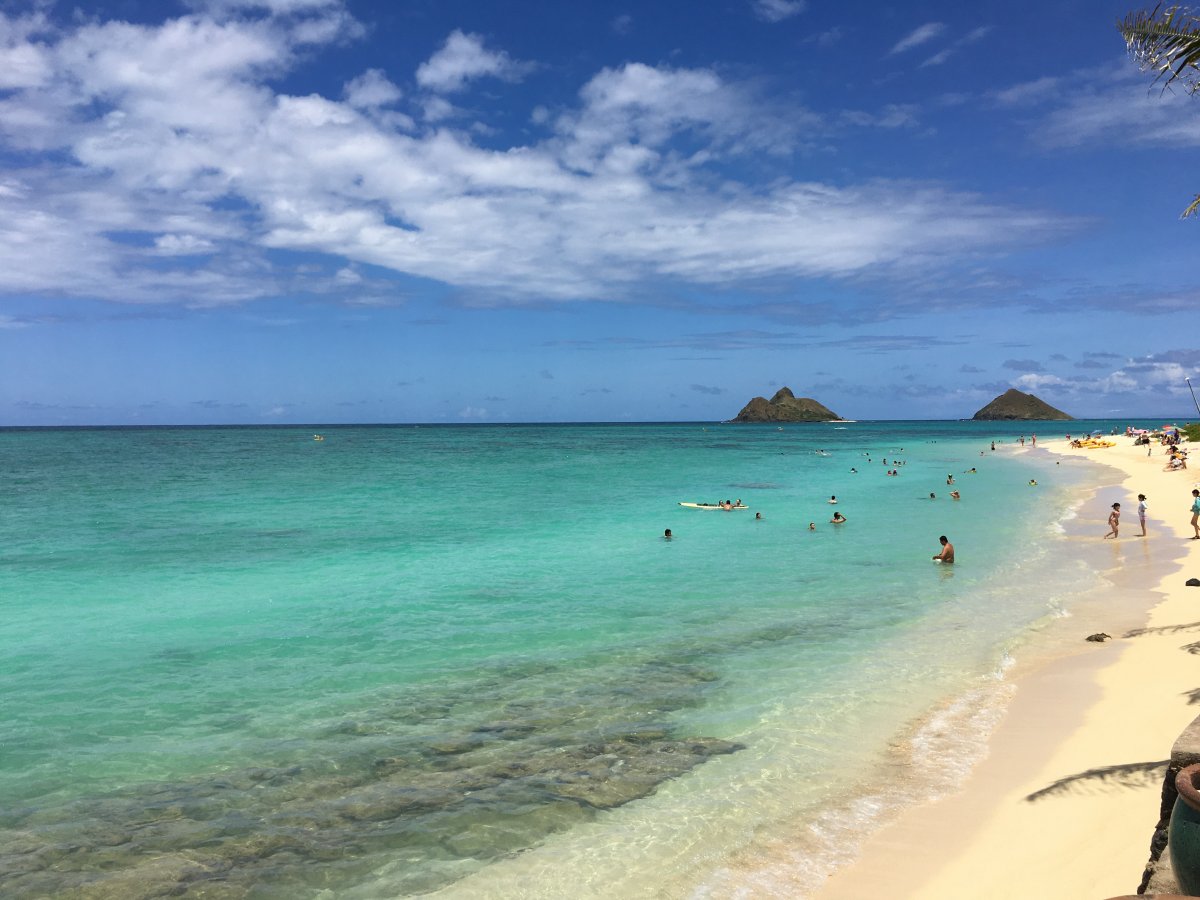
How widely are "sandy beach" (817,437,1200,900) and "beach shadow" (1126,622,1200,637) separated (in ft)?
0.06

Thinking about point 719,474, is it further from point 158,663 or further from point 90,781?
point 90,781

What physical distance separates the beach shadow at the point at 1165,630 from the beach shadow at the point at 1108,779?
7.30 metres

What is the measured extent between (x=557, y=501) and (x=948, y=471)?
38359 mm

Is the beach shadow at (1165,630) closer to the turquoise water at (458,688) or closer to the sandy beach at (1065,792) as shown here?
the sandy beach at (1065,792)

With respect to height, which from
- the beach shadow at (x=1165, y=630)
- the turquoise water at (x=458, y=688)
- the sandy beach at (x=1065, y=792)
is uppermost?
the beach shadow at (x=1165, y=630)

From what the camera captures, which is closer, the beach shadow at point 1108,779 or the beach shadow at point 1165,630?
the beach shadow at point 1108,779

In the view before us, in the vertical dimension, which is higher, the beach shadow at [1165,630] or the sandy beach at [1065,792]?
the beach shadow at [1165,630]

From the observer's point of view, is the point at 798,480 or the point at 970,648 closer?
Answer: the point at 970,648

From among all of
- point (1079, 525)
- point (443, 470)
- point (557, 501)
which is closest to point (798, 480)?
point (557, 501)

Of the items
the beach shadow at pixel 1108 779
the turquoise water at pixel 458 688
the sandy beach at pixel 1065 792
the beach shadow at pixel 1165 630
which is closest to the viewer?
the sandy beach at pixel 1065 792

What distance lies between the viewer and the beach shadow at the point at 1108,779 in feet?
28.1

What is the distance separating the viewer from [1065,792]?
865 centimetres

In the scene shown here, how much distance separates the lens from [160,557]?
2650 centimetres

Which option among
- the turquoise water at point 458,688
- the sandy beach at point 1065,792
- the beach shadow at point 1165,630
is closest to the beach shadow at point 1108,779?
the sandy beach at point 1065,792
